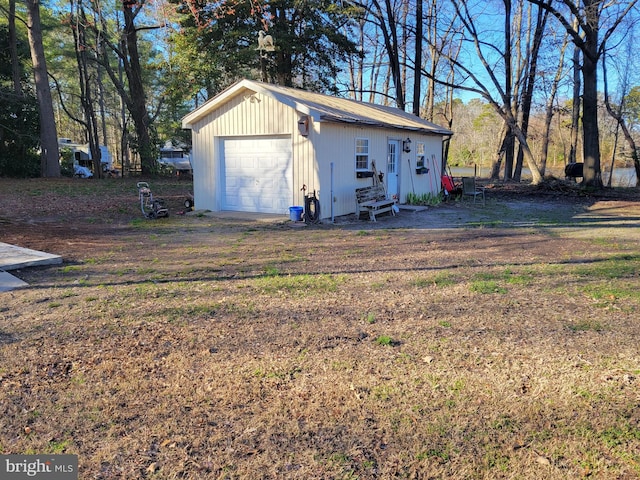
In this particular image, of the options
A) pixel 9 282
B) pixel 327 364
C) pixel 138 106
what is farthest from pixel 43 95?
pixel 327 364

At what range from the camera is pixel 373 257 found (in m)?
6.91

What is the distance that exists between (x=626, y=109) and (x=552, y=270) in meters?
29.0

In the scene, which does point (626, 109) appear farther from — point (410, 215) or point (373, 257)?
point (373, 257)

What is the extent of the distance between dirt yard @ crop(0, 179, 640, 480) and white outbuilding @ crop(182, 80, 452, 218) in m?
3.95

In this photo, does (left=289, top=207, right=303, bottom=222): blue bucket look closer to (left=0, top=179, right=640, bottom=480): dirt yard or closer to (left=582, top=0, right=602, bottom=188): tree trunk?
(left=0, top=179, right=640, bottom=480): dirt yard

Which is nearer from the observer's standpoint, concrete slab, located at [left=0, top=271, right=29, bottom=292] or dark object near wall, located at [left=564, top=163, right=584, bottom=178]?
concrete slab, located at [left=0, top=271, right=29, bottom=292]

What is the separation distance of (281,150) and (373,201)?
8.20ft

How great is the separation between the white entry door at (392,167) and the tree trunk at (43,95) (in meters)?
14.0

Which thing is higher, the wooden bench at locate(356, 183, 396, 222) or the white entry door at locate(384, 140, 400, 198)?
the white entry door at locate(384, 140, 400, 198)

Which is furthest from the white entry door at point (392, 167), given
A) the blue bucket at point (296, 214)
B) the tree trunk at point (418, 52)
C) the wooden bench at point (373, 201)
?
the tree trunk at point (418, 52)

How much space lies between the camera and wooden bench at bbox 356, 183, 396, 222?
1095 centimetres

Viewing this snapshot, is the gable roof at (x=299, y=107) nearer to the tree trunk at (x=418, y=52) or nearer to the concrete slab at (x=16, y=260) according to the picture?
the concrete slab at (x=16, y=260)

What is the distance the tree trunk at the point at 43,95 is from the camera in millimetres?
18281

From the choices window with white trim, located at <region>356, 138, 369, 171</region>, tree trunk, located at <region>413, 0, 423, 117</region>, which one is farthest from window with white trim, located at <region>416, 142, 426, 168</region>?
tree trunk, located at <region>413, 0, 423, 117</region>
